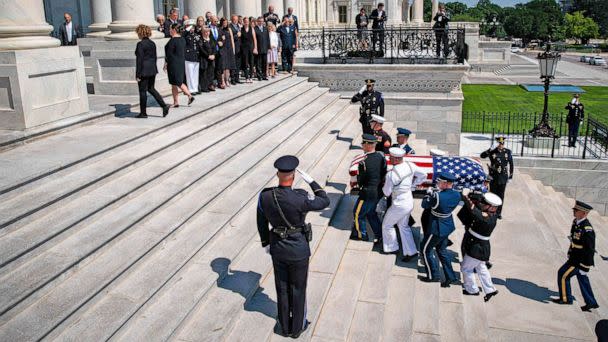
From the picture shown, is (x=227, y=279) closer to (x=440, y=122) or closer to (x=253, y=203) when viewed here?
(x=253, y=203)

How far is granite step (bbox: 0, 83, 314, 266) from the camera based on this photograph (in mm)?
5586

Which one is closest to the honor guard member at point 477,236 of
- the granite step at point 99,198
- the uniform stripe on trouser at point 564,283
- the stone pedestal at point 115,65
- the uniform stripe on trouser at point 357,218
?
the uniform stripe on trouser at point 564,283

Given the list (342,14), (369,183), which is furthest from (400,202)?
(342,14)

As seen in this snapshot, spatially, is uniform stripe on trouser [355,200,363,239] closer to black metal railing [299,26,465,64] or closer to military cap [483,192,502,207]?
military cap [483,192,502,207]

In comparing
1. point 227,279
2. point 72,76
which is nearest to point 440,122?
point 72,76

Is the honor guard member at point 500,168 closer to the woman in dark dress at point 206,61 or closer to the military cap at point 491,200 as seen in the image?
the military cap at point 491,200

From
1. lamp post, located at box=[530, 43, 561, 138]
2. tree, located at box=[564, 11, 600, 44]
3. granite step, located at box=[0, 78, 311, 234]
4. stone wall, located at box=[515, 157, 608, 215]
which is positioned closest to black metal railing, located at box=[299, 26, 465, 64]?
lamp post, located at box=[530, 43, 561, 138]

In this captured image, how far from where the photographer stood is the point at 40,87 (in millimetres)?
8859

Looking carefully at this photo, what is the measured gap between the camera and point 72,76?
9492 mm

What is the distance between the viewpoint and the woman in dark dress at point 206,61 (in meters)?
12.8

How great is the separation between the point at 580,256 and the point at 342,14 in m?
62.8

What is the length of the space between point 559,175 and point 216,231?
11.6 meters

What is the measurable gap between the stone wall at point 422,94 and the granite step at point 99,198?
25.0ft

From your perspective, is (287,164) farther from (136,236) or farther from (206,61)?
(206,61)
